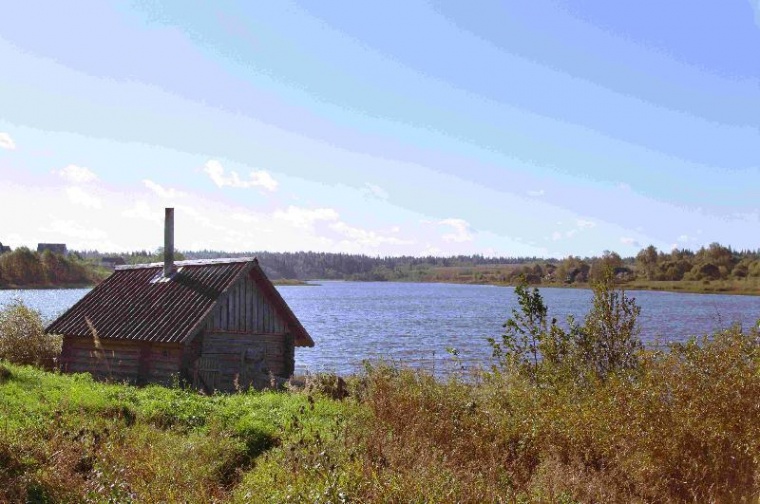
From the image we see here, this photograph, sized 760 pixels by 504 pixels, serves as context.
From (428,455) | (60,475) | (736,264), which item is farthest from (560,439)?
(736,264)

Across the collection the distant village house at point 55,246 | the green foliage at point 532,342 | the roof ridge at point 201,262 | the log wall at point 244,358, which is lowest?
the log wall at point 244,358

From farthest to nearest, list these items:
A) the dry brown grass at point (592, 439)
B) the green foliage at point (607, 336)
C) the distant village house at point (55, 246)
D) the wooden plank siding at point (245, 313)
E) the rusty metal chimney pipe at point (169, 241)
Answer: the distant village house at point (55, 246)
the rusty metal chimney pipe at point (169, 241)
the wooden plank siding at point (245, 313)
the green foliage at point (607, 336)
the dry brown grass at point (592, 439)

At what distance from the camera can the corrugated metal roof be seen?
20906mm

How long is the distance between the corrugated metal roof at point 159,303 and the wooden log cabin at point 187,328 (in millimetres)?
37

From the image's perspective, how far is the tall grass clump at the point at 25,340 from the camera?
2495 centimetres

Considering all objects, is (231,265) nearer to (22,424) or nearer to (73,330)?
(73,330)

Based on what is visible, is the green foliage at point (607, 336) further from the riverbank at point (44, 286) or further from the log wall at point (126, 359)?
the riverbank at point (44, 286)

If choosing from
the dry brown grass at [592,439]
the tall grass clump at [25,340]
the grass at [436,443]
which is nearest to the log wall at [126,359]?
the tall grass clump at [25,340]

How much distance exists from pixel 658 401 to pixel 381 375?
5.47 metres

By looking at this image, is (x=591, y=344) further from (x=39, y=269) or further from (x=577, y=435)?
(x=39, y=269)

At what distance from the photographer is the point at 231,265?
22.7m

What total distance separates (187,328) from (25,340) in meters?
8.93

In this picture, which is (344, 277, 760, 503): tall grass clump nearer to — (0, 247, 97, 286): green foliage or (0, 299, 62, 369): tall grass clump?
(0, 299, 62, 369): tall grass clump

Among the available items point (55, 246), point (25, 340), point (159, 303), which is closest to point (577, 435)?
point (159, 303)
